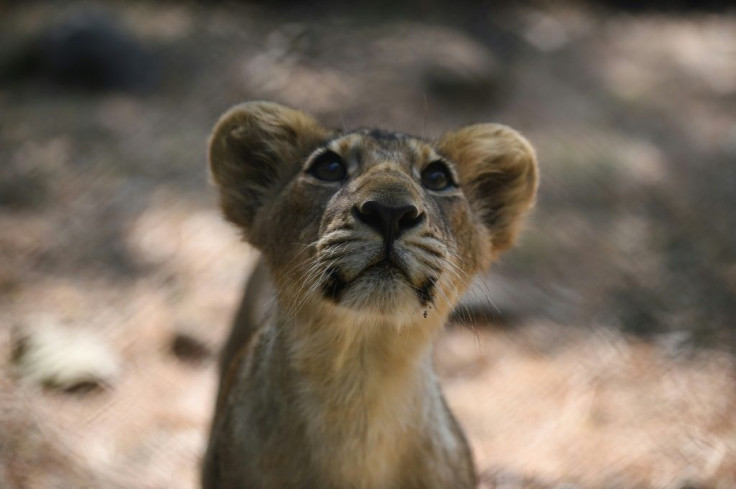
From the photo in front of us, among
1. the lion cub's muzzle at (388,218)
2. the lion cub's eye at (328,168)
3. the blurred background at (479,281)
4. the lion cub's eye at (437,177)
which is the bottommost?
the blurred background at (479,281)

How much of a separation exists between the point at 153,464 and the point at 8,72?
566cm

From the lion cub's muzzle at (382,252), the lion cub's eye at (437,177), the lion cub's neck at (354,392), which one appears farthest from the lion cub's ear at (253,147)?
the lion cub's muzzle at (382,252)

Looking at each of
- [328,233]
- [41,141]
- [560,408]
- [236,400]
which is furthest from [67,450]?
[41,141]

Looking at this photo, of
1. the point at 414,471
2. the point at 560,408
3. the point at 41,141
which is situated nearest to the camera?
the point at 414,471

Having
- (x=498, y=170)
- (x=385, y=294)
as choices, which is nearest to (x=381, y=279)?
(x=385, y=294)

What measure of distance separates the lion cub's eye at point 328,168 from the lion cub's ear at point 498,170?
28.1 inches

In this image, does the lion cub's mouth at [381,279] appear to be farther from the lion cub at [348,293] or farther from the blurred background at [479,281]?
the blurred background at [479,281]

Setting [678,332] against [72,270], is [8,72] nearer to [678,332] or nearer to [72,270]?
[72,270]

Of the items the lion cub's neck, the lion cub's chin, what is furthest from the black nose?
the lion cub's neck

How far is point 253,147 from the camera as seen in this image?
4469 millimetres

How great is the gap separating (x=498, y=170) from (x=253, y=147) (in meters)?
1.29

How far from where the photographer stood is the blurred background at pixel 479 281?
18.6 ft

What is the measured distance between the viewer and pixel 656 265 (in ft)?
25.0

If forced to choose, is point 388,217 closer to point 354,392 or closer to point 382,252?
point 382,252
